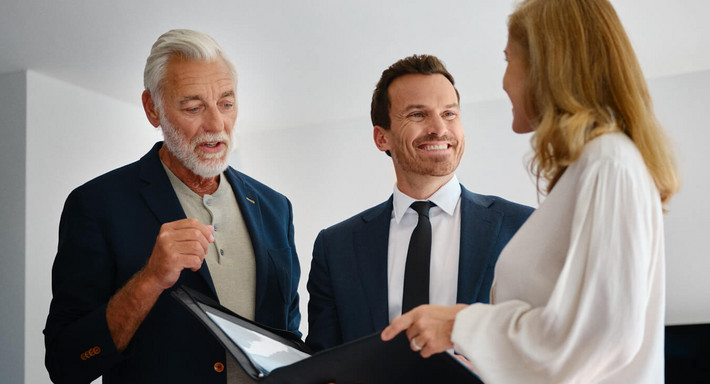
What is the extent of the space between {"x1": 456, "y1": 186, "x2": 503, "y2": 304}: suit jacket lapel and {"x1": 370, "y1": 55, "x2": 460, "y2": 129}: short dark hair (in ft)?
1.57

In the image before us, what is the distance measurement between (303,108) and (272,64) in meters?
1.88

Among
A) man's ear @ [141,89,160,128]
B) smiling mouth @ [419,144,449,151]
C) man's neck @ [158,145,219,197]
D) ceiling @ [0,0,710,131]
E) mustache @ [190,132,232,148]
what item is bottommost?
man's neck @ [158,145,219,197]

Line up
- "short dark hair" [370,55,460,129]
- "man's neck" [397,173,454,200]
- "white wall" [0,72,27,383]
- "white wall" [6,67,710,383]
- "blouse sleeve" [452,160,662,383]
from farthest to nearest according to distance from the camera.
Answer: "white wall" [6,67,710,383]
"white wall" [0,72,27,383]
"short dark hair" [370,55,460,129]
"man's neck" [397,173,454,200]
"blouse sleeve" [452,160,662,383]

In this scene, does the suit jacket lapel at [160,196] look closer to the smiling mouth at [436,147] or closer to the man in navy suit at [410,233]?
the man in navy suit at [410,233]

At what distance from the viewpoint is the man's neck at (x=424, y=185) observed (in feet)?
6.68

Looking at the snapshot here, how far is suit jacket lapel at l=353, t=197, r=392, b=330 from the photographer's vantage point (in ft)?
6.05

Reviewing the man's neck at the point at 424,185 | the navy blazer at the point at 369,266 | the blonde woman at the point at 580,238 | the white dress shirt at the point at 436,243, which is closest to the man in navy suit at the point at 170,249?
the navy blazer at the point at 369,266

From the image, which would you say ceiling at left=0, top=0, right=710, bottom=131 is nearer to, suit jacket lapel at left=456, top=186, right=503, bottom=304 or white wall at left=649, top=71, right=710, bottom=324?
white wall at left=649, top=71, right=710, bottom=324

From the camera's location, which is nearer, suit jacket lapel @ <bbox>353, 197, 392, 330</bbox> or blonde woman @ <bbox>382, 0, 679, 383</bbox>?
blonde woman @ <bbox>382, 0, 679, 383</bbox>

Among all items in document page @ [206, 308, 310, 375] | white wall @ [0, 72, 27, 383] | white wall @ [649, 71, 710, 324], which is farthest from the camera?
white wall @ [649, 71, 710, 324]

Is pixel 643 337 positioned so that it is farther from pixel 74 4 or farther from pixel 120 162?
pixel 120 162

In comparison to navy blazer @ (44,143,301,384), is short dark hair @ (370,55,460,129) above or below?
above

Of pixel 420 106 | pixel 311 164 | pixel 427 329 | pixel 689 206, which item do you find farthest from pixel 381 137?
pixel 311 164

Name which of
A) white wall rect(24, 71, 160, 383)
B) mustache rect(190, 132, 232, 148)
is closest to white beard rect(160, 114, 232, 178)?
mustache rect(190, 132, 232, 148)
